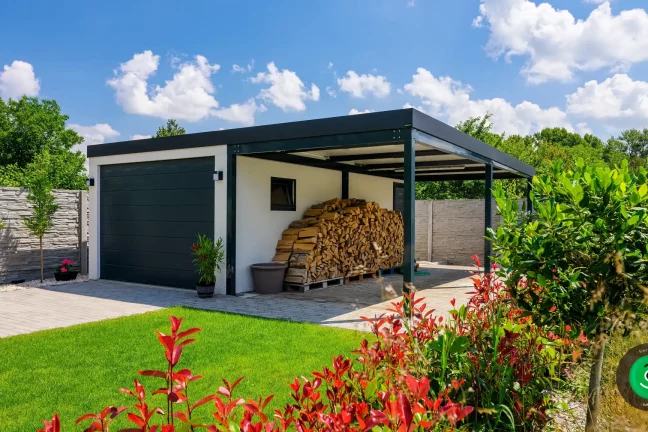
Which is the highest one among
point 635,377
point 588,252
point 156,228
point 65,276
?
point 588,252

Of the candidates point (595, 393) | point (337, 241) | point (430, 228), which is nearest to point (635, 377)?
point (595, 393)

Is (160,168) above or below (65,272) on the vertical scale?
above

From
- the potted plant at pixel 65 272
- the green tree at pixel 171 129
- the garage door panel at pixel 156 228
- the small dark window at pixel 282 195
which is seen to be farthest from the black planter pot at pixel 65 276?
the green tree at pixel 171 129

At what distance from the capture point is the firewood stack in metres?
9.26

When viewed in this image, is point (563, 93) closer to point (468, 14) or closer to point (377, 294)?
point (468, 14)

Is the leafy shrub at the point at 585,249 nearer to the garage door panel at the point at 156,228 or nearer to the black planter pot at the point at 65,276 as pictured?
the garage door panel at the point at 156,228

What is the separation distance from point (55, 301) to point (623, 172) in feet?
26.8

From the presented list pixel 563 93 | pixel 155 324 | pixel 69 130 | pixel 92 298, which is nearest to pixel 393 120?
pixel 155 324

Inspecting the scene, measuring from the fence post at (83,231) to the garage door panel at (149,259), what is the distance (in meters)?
0.98

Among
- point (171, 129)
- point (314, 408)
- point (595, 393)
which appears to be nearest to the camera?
point (314, 408)

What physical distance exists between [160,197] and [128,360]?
5.42 metres

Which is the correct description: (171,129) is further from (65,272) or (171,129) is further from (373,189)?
(65,272)

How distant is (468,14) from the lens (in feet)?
29.4

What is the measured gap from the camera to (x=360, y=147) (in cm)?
833
